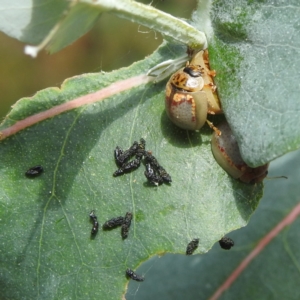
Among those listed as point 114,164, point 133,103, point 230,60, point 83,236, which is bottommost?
point 83,236

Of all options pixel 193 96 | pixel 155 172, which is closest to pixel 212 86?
pixel 193 96

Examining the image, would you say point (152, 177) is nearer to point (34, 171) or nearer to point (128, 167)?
point (128, 167)

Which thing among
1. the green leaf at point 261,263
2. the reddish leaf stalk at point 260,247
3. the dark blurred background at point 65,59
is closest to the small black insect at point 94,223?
the green leaf at point 261,263

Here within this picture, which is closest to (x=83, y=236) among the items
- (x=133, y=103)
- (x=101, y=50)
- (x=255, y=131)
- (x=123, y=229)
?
(x=123, y=229)

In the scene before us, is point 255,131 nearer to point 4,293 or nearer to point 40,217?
point 40,217

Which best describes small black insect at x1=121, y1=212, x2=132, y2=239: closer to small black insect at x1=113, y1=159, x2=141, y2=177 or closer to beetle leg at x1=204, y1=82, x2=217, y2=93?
small black insect at x1=113, y1=159, x2=141, y2=177

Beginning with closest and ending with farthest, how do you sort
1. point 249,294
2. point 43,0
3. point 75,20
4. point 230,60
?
point 75,20
point 43,0
point 230,60
point 249,294

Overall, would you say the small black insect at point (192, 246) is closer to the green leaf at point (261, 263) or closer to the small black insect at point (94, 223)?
the small black insect at point (94, 223)

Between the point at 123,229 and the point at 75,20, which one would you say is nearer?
the point at 75,20
